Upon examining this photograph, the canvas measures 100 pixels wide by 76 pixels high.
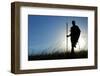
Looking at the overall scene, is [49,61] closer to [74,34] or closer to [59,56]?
[59,56]

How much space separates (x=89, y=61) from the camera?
1.84 m

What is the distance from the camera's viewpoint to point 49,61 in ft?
5.56

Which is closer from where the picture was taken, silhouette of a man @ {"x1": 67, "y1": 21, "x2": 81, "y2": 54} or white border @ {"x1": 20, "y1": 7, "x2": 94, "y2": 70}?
white border @ {"x1": 20, "y1": 7, "x2": 94, "y2": 70}

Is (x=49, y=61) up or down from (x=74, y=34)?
down

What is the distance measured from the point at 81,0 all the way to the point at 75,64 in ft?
1.60

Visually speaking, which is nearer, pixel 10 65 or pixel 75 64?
pixel 10 65

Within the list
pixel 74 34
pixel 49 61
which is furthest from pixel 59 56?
pixel 74 34

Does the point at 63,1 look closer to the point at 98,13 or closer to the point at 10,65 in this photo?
the point at 98,13

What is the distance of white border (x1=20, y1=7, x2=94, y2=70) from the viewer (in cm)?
161

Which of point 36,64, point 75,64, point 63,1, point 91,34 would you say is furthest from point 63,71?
point 63,1

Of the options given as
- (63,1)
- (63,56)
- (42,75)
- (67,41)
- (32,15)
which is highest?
(63,1)

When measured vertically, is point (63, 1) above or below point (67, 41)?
above

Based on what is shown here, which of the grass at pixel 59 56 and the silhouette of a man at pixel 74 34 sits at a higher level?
the silhouette of a man at pixel 74 34

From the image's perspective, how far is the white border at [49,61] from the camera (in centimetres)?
161
